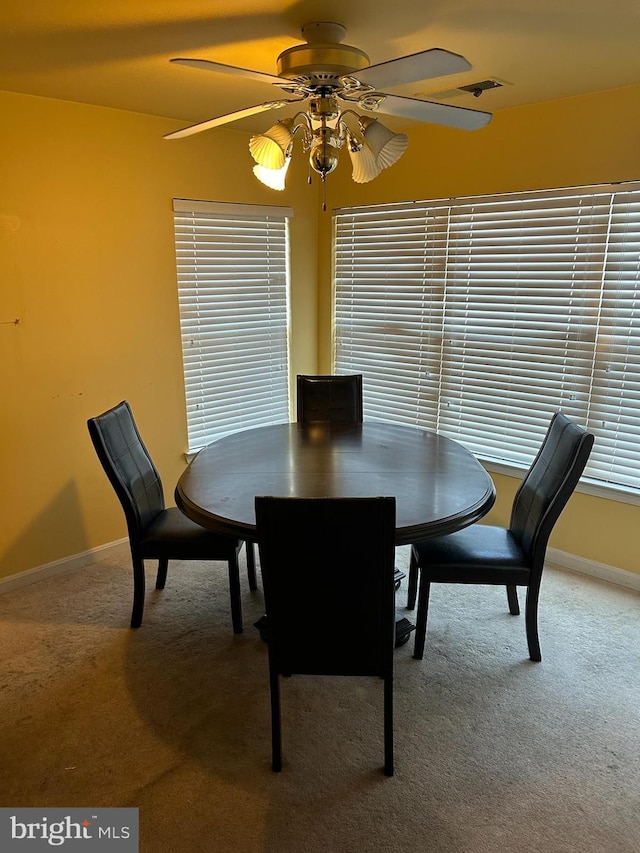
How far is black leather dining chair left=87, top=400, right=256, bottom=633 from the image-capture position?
2.49 m

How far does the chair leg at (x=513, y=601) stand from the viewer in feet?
9.09

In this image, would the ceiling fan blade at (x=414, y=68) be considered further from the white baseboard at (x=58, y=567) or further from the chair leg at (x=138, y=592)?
the white baseboard at (x=58, y=567)

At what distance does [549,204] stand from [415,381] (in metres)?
1.34

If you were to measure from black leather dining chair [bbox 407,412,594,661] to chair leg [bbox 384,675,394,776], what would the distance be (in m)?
0.60

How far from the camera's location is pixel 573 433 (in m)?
2.31

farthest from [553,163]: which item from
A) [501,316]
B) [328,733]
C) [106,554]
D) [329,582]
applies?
[106,554]

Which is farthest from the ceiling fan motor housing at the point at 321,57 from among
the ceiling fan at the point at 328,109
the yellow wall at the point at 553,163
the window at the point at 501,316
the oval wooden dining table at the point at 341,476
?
the window at the point at 501,316

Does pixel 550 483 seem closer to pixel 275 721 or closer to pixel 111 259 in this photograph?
pixel 275 721

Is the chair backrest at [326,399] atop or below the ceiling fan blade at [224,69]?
below

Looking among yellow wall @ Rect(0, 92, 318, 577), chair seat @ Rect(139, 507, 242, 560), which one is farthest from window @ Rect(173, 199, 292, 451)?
chair seat @ Rect(139, 507, 242, 560)

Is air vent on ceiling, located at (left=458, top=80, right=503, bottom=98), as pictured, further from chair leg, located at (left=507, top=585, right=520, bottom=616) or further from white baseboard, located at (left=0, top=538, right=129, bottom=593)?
white baseboard, located at (left=0, top=538, right=129, bottom=593)

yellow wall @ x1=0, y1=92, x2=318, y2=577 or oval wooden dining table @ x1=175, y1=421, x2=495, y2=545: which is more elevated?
yellow wall @ x1=0, y1=92, x2=318, y2=577


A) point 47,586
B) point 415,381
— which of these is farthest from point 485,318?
point 47,586

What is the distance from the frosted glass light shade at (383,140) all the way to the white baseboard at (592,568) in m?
2.40
